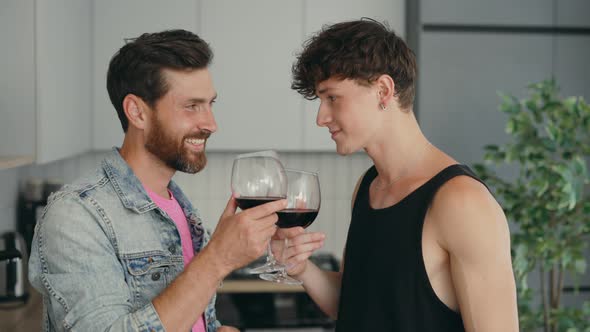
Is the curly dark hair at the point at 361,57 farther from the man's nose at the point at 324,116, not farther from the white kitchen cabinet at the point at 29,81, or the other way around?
the white kitchen cabinet at the point at 29,81

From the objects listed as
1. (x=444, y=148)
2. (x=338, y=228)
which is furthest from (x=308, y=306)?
(x=444, y=148)

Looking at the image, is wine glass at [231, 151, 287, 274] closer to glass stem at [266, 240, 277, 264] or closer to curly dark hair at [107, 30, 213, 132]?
glass stem at [266, 240, 277, 264]

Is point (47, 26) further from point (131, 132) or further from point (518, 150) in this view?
point (518, 150)

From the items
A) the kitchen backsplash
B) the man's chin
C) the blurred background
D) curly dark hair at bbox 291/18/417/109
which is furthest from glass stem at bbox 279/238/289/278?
the kitchen backsplash

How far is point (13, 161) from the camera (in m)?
2.19

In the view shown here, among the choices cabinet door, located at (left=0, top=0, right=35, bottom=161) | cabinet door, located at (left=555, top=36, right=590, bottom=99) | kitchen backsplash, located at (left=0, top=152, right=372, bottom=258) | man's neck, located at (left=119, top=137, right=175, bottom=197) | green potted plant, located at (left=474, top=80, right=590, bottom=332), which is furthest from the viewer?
kitchen backsplash, located at (left=0, top=152, right=372, bottom=258)

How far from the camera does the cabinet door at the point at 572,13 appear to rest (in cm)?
367

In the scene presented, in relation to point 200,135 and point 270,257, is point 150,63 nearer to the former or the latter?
point 200,135

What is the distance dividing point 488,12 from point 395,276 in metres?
2.45

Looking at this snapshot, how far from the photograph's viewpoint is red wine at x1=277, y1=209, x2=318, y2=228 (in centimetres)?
148

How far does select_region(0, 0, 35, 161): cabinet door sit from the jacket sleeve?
1002 mm

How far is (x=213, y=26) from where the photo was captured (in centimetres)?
371

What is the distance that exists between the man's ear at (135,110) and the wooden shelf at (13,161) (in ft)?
1.99

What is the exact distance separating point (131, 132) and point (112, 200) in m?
0.20
